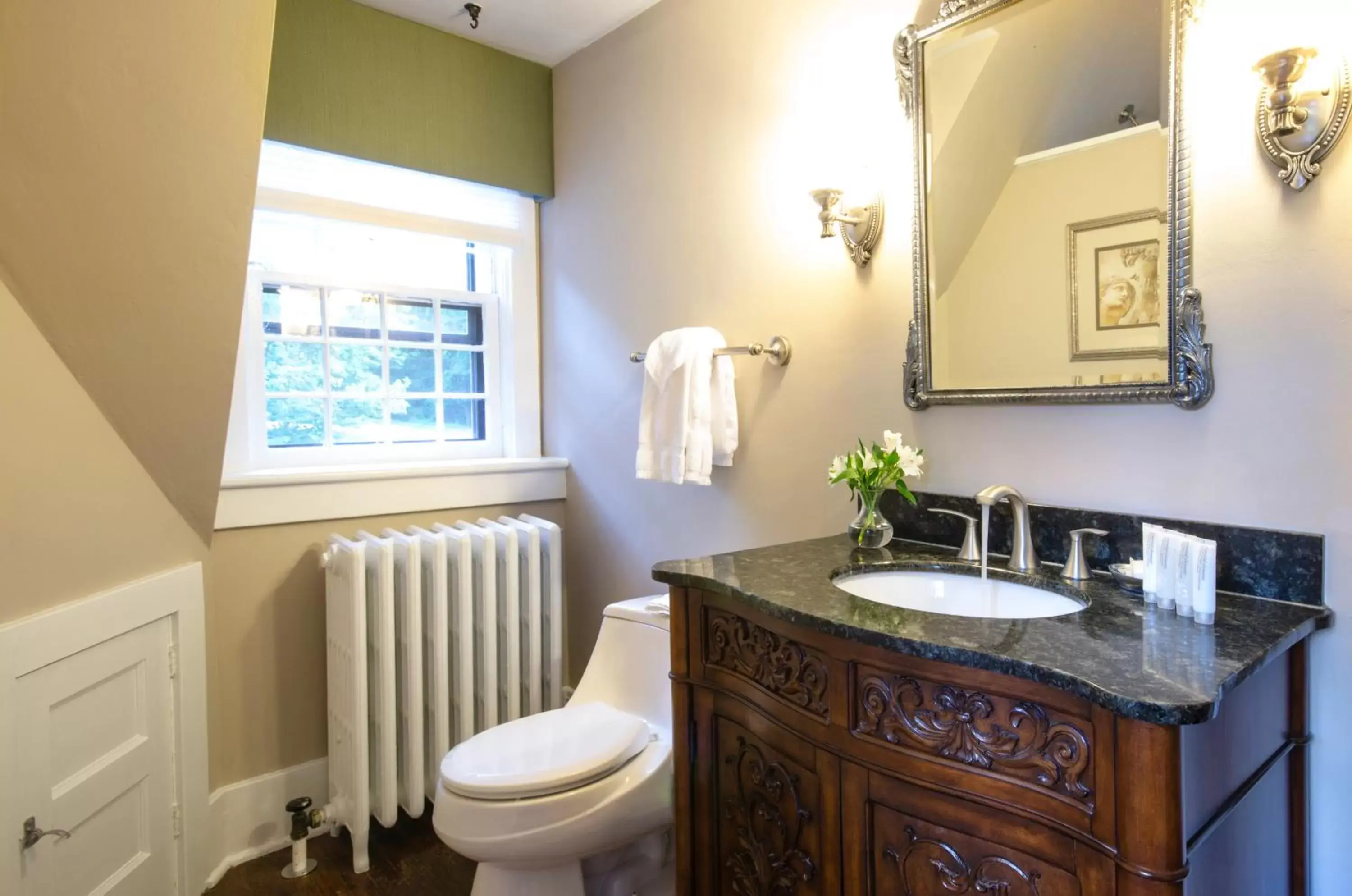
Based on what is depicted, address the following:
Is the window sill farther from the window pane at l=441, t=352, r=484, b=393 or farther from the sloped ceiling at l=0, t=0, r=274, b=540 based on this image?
the sloped ceiling at l=0, t=0, r=274, b=540

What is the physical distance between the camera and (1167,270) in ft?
3.98

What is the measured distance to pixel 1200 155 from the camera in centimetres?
117

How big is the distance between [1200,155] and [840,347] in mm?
725

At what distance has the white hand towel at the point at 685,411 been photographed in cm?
185

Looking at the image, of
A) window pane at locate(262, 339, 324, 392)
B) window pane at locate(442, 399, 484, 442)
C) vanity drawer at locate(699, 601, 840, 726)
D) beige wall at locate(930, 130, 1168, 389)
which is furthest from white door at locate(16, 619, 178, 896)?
beige wall at locate(930, 130, 1168, 389)

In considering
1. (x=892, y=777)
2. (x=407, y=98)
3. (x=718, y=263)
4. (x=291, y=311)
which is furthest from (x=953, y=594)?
(x=407, y=98)

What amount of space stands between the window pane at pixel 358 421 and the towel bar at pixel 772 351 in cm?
114

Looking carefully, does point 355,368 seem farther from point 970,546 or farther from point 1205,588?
point 1205,588

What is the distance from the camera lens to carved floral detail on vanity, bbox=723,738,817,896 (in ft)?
3.82

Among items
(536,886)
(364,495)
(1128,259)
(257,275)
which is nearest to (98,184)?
(257,275)

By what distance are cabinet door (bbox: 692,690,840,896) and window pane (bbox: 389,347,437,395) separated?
1.54 m

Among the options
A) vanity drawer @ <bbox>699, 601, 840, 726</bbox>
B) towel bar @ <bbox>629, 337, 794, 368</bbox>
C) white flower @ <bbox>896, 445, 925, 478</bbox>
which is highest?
towel bar @ <bbox>629, 337, 794, 368</bbox>

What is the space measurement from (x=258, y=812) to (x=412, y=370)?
1.31m

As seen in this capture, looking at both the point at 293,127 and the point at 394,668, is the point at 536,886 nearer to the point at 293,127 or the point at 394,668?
the point at 394,668
